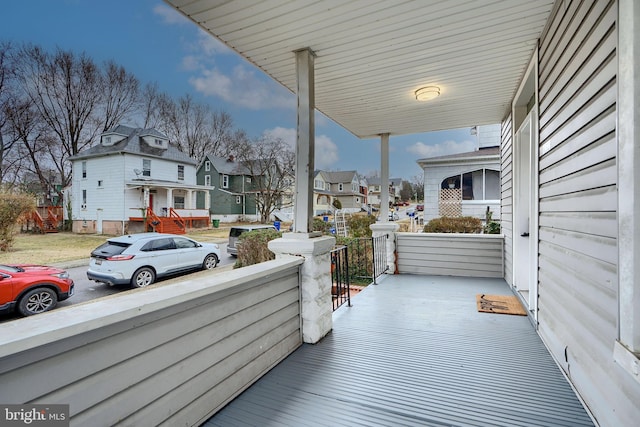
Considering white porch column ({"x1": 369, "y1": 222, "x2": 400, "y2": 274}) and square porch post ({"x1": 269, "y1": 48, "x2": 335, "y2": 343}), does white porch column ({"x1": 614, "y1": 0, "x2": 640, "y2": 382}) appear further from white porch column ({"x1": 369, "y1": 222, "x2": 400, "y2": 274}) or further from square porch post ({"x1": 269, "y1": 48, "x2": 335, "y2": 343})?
white porch column ({"x1": 369, "y1": 222, "x2": 400, "y2": 274})

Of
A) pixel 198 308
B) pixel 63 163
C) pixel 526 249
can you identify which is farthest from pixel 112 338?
pixel 63 163

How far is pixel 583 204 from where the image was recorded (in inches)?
59.1

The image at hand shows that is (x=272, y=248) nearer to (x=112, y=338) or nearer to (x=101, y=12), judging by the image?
(x=112, y=338)

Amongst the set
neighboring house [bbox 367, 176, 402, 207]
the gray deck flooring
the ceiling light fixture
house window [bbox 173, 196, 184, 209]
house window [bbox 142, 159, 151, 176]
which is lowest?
the gray deck flooring

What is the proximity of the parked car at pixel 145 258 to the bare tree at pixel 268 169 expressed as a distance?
847 centimetres

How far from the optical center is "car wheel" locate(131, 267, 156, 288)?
549cm

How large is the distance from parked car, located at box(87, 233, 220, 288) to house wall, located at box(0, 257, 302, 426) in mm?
4702

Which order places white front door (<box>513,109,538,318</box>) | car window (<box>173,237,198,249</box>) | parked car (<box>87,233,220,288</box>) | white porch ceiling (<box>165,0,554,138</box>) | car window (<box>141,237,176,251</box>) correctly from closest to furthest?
1. white porch ceiling (<box>165,0,554,138</box>)
2. white front door (<box>513,109,538,318</box>)
3. parked car (<box>87,233,220,288</box>)
4. car window (<box>141,237,176,251</box>)
5. car window (<box>173,237,198,249</box>)

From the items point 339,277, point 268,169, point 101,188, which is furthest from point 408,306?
point 268,169

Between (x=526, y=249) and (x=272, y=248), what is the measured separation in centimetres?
317

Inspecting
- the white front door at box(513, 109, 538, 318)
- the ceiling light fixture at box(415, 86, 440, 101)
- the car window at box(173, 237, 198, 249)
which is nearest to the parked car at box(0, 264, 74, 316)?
the car window at box(173, 237, 198, 249)

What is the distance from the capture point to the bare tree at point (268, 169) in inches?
647

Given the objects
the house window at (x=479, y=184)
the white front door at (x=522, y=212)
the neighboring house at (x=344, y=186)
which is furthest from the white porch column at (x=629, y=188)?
the neighboring house at (x=344, y=186)

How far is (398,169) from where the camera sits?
50.9 metres
